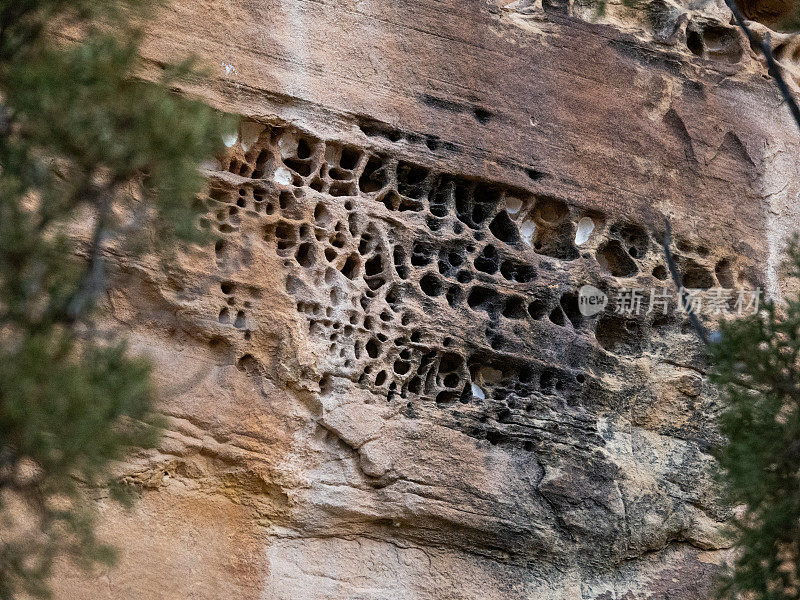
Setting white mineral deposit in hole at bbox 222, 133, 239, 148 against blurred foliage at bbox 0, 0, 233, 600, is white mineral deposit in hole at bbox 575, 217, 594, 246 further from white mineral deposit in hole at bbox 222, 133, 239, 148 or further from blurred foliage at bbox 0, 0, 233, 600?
blurred foliage at bbox 0, 0, 233, 600

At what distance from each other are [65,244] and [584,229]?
274 centimetres

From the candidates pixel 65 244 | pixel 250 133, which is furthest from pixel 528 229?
pixel 65 244

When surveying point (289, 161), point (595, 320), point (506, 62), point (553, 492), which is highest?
point (506, 62)

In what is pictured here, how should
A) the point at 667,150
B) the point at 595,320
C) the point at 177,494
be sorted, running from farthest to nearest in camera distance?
the point at 667,150 < the point at 595,320 < the point at 177,494

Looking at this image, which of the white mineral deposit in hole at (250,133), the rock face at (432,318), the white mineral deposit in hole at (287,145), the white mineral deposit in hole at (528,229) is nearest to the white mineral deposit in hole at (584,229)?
the rock face at (432,318)

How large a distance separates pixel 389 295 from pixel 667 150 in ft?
5.80

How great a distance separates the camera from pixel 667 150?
203 inches

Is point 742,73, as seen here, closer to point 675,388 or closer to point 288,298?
point 675,388

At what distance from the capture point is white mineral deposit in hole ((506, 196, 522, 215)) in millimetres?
4801

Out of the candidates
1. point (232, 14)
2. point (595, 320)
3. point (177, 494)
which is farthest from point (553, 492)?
point (232, 14)

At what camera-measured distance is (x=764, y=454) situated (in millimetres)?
3180

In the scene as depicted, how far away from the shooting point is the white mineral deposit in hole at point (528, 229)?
15.8ft

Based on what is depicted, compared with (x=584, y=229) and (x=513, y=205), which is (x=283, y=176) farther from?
(x=584, y=229)

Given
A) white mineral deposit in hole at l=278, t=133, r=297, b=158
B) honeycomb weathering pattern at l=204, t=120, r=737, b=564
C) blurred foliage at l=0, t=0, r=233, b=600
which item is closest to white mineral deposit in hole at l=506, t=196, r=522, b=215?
honeycomb weathering pattern at l=204, t=120, r=737, b=564
